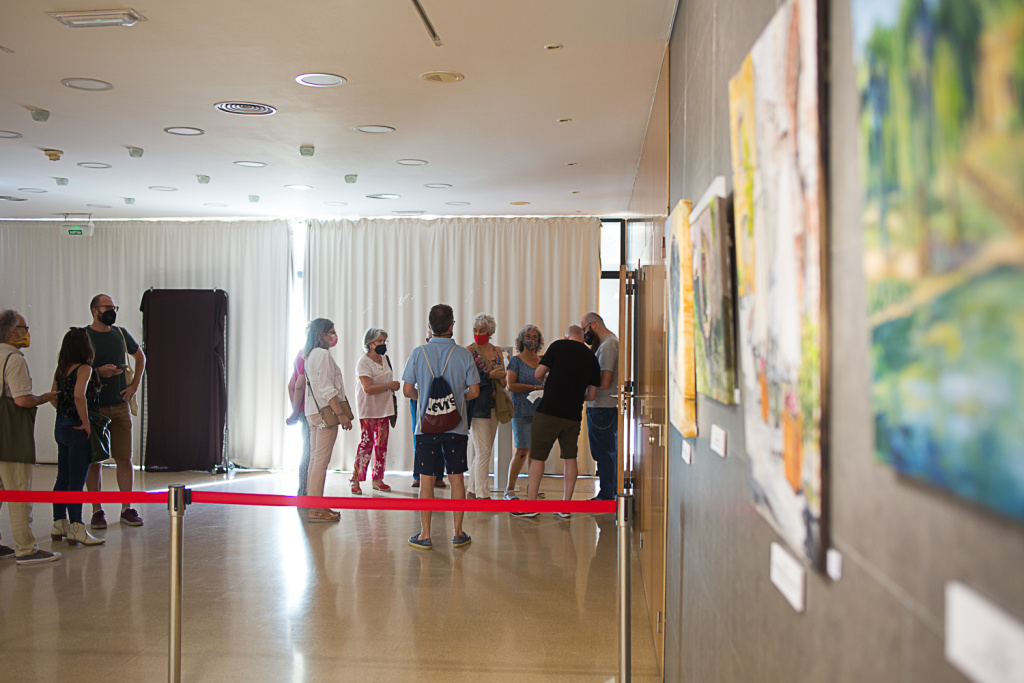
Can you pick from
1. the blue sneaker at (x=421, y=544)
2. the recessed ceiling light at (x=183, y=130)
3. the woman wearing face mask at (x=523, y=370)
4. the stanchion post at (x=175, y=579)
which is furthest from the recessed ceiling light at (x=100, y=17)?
the woman wearing face mask at (x=523, y=370)

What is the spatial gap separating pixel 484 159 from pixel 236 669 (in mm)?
4335

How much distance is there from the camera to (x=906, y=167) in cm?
78

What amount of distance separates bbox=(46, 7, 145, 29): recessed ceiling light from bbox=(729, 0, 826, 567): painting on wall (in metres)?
2.99

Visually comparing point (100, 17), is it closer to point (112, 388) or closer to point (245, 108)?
point (245, 108)

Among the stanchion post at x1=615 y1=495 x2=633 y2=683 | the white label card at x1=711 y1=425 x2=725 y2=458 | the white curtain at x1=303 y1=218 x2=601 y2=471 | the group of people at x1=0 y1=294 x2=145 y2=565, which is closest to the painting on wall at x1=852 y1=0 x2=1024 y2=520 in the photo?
the white label card at x1=711 y1=425 x2=725 y2=458

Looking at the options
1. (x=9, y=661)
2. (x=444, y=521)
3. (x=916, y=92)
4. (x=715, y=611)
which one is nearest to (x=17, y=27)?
(x=9, y=661)

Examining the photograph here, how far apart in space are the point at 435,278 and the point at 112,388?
176 inches

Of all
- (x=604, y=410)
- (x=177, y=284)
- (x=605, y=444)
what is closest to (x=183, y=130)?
(x=604, y=410)

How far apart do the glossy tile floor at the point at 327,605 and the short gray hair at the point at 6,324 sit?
1.53 meters

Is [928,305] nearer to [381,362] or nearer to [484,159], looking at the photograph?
[484,159]

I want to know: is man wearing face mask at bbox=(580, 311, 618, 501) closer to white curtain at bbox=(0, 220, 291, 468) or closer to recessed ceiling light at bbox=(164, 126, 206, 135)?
recessed ceiling light at bbox=(164, 126, 206, 135)

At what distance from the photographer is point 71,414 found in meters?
5.58

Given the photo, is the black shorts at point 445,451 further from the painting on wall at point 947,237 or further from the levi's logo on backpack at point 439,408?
the painting on wall at point 947,237

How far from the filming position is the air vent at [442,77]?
4.38 meters
